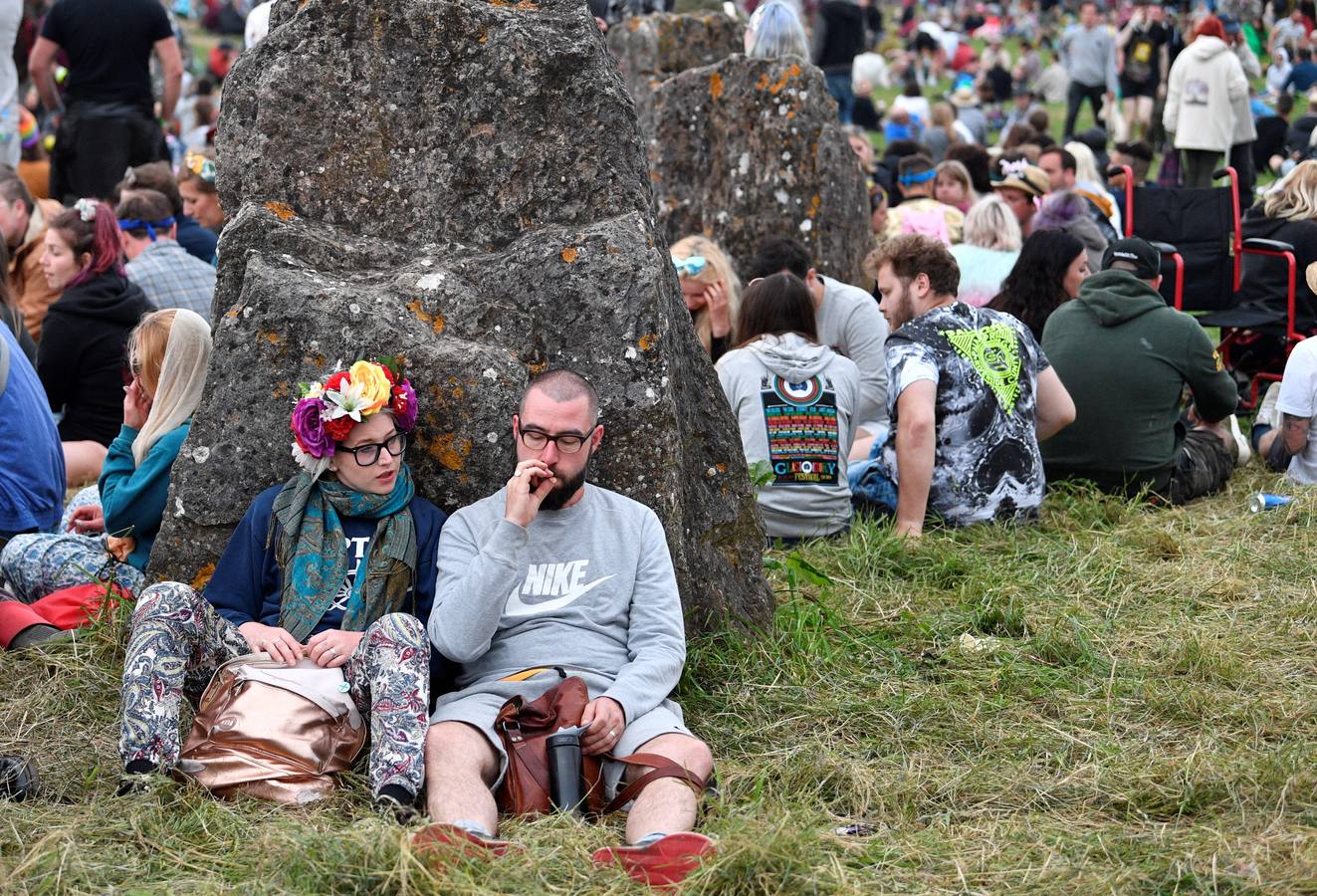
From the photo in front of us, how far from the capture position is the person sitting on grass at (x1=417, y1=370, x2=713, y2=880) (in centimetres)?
382

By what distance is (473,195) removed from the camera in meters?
4.80

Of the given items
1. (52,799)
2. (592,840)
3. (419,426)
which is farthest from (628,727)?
(52,799)

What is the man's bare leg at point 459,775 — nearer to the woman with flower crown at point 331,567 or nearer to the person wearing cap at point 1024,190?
the woman with flower crown at point 331,567

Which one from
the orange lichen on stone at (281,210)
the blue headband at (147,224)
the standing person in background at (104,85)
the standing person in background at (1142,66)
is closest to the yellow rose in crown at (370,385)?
the orange lichen on stone at (281,210)

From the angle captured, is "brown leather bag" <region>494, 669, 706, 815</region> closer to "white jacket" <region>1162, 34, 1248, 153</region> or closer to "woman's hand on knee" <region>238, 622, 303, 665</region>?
"woman's hand on knee" <region>238, 622, 303, 665</region>

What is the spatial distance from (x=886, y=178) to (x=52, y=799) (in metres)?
9.87

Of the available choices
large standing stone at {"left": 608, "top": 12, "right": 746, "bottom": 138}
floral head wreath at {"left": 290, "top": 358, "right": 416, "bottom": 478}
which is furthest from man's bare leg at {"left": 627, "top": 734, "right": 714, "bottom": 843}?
large standing stone at {"left": 608, "top": 12, "right": 746, "bottom": 138}

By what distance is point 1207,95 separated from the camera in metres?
14.3

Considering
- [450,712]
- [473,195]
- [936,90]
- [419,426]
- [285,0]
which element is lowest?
[936,90]

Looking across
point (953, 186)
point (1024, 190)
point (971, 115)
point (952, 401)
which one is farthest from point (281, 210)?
point (971, 115)

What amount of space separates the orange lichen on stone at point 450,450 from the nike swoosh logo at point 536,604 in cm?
54

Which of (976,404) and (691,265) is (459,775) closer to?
(976,404)

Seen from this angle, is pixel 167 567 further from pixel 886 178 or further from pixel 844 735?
pixel 886 178

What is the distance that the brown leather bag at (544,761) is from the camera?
12.3 ft
